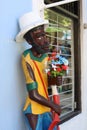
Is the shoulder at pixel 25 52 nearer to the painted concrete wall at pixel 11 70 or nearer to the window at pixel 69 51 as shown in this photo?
the painted concrete wall at pixel 11 70

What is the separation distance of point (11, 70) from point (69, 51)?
76.5 inches

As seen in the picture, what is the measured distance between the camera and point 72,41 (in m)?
4.33

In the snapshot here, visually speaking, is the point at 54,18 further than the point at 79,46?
No

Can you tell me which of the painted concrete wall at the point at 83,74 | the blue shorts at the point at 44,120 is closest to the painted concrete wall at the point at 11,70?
the blue shorts at the point at 44,120

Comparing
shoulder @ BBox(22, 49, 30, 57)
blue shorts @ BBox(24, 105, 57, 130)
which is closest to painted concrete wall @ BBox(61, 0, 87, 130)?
blue shorts @ BBox(24, 105, 57, 130)

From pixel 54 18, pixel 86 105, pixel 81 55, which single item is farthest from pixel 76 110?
pixel 54 18

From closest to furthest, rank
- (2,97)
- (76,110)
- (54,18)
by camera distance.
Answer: (2,97)
(54,18)
(76,110)

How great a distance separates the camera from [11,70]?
247 cm

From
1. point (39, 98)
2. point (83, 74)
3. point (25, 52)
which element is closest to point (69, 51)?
point (83, 74)

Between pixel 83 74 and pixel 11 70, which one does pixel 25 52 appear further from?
pixel 83 74

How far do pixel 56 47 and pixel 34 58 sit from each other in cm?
145

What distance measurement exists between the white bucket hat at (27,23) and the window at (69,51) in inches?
55.7

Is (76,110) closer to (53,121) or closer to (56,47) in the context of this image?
(56,47)

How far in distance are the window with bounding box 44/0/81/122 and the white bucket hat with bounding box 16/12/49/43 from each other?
1414mm
